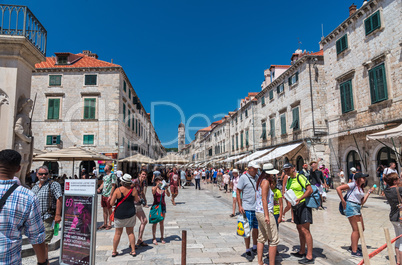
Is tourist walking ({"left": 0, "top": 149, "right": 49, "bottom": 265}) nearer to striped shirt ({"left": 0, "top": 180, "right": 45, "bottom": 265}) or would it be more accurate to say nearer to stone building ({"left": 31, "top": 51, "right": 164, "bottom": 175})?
striped shirt ({"left": 0, "top": 180, "right": 45, "bottom": 265})

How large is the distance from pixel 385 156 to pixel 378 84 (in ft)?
12.2

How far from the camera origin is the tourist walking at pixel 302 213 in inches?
184

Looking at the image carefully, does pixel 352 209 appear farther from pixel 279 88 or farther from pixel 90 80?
pixel 90 80

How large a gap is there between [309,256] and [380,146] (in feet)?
38.8

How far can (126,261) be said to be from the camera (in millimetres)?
4816

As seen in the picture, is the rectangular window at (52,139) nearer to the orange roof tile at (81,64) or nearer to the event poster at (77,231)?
the orange roof tile at (81,64)

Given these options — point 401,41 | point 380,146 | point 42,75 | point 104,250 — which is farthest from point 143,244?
point 42,75

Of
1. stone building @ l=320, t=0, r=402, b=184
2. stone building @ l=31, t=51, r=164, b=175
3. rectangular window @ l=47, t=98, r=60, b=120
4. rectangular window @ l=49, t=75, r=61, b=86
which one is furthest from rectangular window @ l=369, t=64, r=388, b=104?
rectangular window @ l=49, t=75, r=61, b=86

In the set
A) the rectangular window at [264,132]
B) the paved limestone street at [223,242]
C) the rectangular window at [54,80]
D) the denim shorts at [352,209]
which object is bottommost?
the paved limestone street at [223,242]

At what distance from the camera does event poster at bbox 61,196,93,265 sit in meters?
3.88

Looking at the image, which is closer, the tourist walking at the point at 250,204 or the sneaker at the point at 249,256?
the sneaker at the point at 249,256

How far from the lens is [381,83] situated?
44.1ft

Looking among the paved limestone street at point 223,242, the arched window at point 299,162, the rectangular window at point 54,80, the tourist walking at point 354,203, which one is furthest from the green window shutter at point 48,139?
the tourist walking at point 354,203

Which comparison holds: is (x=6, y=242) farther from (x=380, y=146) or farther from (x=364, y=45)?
(x=364, y=45)
